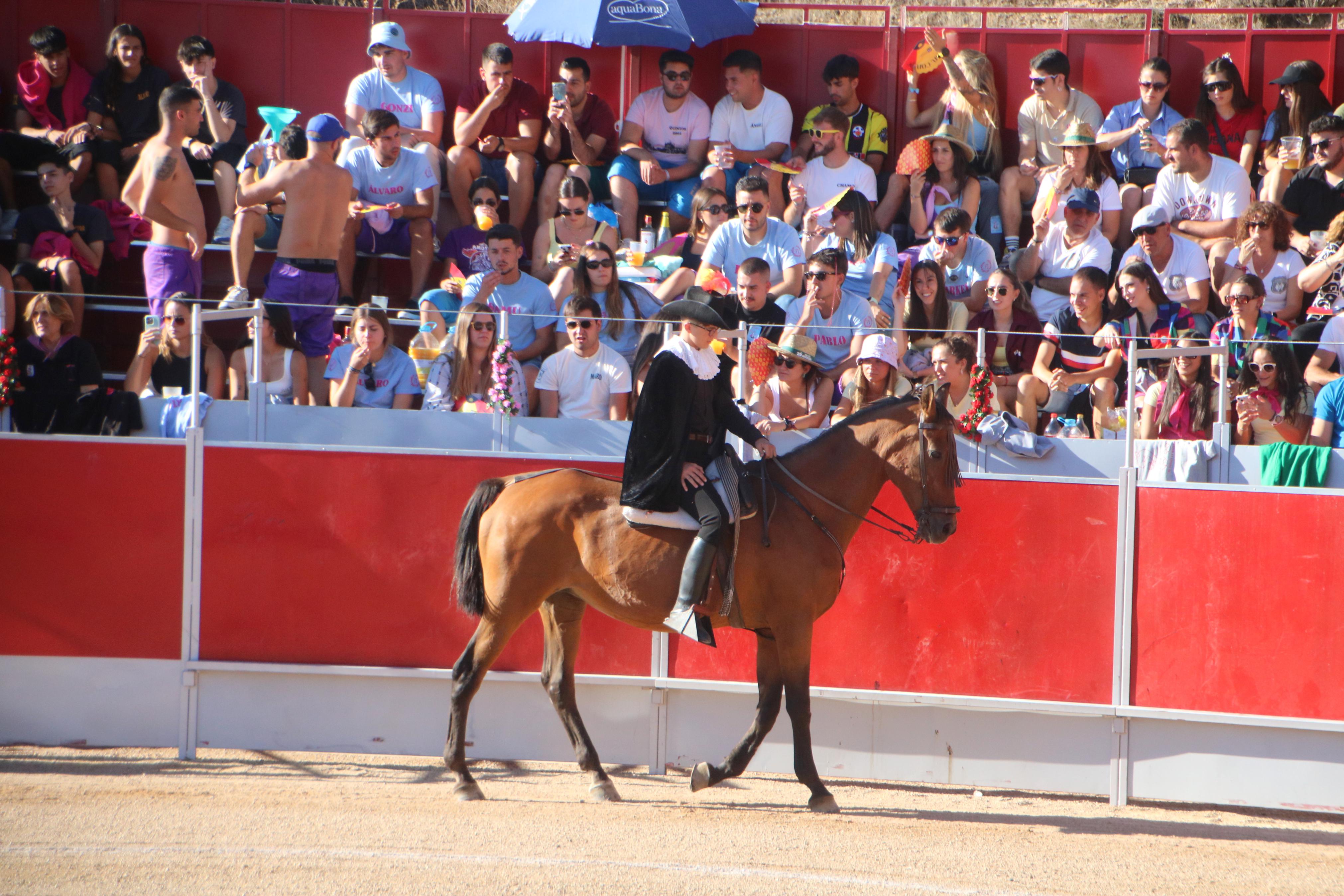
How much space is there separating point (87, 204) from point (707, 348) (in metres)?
6.93

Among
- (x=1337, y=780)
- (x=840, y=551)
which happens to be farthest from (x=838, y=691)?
(x=1337, y=780)

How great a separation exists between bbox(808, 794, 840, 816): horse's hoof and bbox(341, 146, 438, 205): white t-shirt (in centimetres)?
657

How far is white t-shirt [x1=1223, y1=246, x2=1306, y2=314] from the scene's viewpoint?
9180 millimetres

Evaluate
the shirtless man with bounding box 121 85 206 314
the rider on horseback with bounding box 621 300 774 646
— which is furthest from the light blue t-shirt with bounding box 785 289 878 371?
the shirtless man with bounding box 121 85 206 314

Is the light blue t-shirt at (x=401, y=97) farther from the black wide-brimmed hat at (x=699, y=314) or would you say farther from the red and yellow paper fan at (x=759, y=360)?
the black wide-brimmed hat at (x=699, y=314)

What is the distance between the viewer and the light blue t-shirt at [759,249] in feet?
31.4

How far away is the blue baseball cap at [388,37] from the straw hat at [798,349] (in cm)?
542

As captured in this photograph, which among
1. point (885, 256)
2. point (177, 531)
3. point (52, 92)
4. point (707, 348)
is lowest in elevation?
point (177, 531)

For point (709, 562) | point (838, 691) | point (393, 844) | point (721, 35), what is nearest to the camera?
point (393, 844)

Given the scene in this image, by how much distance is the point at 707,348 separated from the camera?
20.5 ft

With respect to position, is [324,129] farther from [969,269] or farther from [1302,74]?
[1302,74]

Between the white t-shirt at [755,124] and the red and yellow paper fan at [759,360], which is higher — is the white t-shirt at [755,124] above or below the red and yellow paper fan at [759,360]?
above

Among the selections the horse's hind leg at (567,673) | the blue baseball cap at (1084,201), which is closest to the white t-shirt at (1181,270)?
the blue baseball cap at (1084,201)

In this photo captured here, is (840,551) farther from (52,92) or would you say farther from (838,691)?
(52,92)
